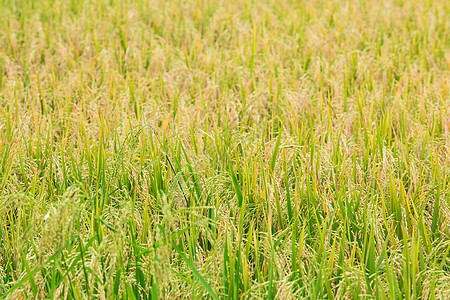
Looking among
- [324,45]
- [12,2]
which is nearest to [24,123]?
[324,45]

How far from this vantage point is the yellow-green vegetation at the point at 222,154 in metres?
1.30

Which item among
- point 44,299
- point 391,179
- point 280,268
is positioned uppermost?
point 391,179

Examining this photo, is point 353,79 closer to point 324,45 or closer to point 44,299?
point 324,45

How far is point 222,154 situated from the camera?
1.92 meters

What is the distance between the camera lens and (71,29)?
3.57m

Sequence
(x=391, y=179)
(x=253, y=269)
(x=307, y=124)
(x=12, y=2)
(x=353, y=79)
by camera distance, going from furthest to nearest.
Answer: (x=12, y=2), (x=353, y=79), (x=307, y=124), (x=391, y=179), (x=253, y=269)

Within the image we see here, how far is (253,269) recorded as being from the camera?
1.41m

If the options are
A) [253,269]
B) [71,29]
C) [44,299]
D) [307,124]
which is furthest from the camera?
[71,29]

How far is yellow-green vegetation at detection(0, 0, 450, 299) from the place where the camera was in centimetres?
130

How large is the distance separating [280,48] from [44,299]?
2.47 m

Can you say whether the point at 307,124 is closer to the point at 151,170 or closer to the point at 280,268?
the point at 151,170

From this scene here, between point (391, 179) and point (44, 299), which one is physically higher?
point (391, 179)

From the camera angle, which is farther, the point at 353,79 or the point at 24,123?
the point at 353,79

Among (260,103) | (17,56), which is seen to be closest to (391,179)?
(260,103)
